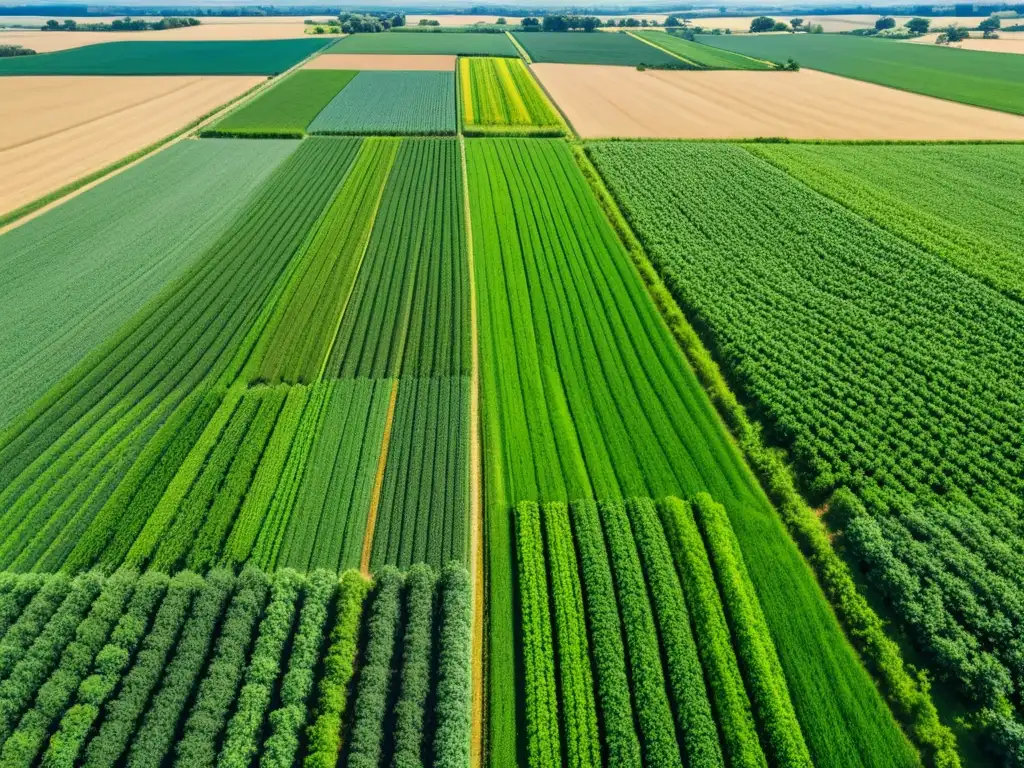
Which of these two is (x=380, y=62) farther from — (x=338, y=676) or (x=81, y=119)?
(x=338, y=676)

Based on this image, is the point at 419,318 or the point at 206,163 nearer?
the point at 419,318

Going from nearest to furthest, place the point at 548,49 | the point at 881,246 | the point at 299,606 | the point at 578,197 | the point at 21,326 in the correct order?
the point at 299,606, the point at 21,326, the point at 881,246, the point at 578,197, the point at 548,49

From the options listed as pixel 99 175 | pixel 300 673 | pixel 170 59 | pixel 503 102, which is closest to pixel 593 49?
pixel 503 102

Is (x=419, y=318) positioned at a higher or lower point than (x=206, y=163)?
lower

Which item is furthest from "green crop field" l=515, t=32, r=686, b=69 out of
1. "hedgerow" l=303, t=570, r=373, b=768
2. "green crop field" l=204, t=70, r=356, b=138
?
"hedgerow" l=303, t=570, r=373, b=768

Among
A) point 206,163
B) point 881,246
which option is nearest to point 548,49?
point 206,163

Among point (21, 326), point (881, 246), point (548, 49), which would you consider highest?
point (548, 49)

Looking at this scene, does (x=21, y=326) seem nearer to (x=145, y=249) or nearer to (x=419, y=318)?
(x=145, y=249)
